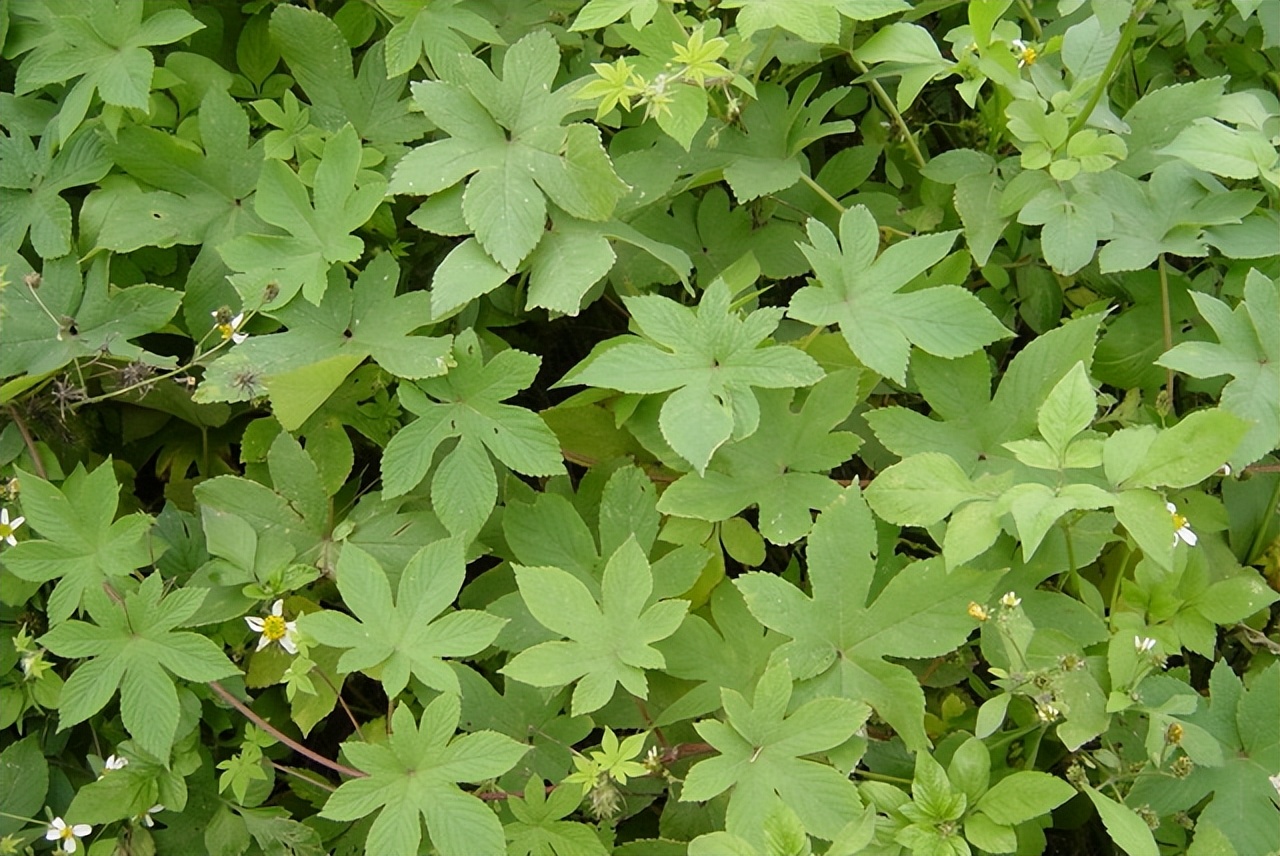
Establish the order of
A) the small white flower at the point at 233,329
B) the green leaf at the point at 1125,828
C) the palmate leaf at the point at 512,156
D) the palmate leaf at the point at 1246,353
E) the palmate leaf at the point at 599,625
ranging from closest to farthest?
the green leaf at the point at 1125,828, the palmate leaf at the point at 599,625, the palmate leaf at the point at 1246,353, the palmate leaf at the point at 512,156, the small white flower at the point at 233,329

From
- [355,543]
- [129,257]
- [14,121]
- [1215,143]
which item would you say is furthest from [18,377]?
[1215,143]

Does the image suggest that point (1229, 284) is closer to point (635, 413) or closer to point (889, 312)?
point (889, 312)

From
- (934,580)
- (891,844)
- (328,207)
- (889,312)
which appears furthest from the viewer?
(328,207)

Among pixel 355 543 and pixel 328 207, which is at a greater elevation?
pixel 328 207

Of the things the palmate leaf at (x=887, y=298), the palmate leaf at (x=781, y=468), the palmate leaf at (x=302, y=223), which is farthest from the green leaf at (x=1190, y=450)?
the palmate leaf at (x=302, y=223)

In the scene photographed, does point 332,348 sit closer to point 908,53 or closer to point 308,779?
point 308,779

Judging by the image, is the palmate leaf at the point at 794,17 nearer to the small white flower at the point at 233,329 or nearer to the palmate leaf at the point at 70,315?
the small white flower at the point at 233,329

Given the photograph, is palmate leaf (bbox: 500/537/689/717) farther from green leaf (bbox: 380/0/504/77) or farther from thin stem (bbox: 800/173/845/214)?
green leaf (bbox: 380/0/504/77)
